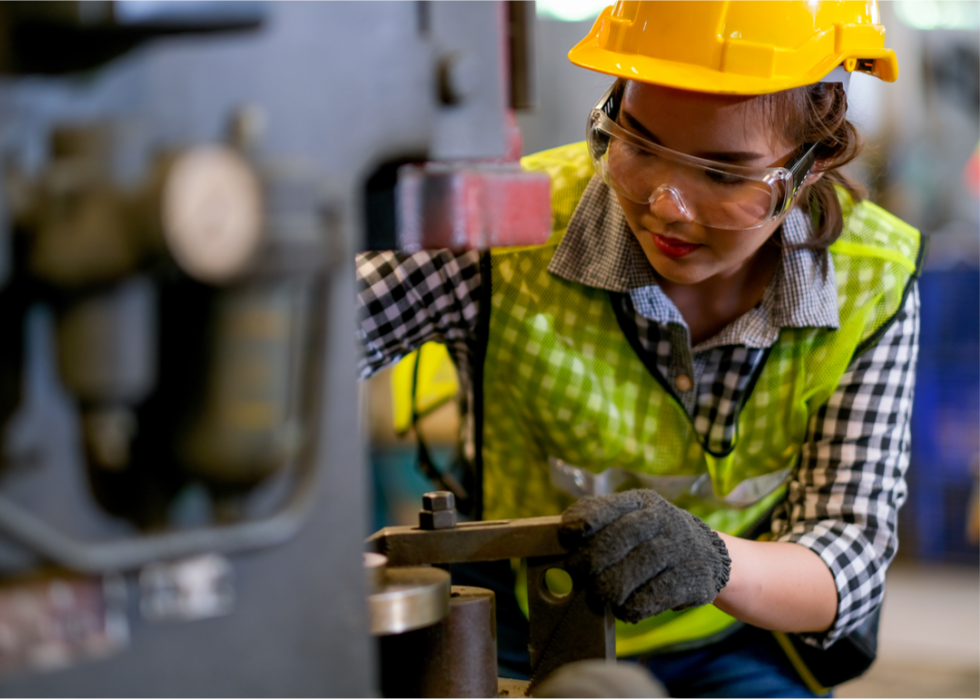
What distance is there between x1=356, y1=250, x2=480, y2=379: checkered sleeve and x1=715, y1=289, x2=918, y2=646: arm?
0.57 metres

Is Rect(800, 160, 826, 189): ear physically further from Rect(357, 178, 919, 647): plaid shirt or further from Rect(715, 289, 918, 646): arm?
Rect(715, 289, 918, 646): arm

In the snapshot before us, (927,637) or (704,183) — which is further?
(927,637)

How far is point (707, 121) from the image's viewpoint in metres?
1.28

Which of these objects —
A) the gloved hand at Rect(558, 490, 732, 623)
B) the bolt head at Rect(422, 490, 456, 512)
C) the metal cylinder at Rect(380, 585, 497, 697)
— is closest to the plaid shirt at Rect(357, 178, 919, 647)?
the gloved hand at Rect(558, 490, 732, 623)

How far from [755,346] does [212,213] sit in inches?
43.9

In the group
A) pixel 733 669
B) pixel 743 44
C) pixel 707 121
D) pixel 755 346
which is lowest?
pixel 733 669

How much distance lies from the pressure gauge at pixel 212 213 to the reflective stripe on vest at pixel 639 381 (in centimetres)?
99

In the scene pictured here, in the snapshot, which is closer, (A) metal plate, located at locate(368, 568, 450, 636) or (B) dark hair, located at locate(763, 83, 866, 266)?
(A) metal plate, located at locate(368, 568, 450, 636)

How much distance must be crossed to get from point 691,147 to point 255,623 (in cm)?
92

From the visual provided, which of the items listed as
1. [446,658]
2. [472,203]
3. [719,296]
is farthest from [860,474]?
[472,203]

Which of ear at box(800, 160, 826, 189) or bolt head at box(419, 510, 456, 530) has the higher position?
ear at box(800, 160, 826, 189)

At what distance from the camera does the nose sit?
1312 mm

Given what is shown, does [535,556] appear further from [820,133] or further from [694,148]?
[820,133]

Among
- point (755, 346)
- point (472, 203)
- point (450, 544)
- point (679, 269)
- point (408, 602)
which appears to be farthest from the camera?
point (755, 346)
